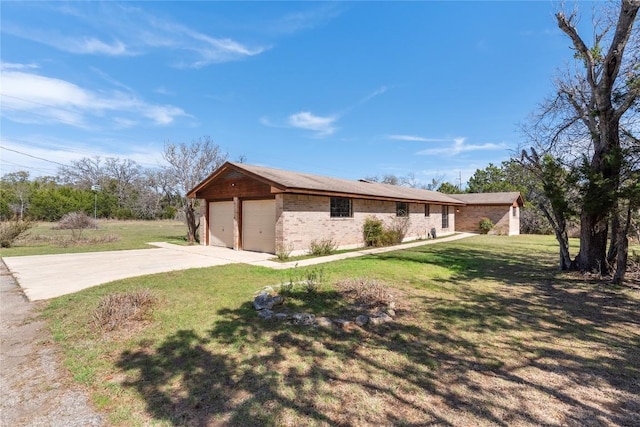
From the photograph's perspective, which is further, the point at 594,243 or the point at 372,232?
the point at 372,232

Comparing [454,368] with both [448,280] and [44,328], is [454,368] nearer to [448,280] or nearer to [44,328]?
[448,280]

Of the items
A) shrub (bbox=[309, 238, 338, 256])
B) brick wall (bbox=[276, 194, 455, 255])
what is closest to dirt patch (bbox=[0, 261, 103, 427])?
brick wall (bbox=[276, 194, 455, 255])

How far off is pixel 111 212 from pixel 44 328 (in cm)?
4267

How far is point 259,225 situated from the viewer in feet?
43.9

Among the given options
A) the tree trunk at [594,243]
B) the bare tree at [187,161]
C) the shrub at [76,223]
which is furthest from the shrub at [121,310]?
the shrub at [76,223]

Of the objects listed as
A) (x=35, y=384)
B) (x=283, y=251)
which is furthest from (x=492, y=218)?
(x=35, y=384)

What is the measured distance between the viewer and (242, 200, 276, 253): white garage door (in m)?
12.7

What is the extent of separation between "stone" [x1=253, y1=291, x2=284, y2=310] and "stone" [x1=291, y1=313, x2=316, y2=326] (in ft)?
2.36

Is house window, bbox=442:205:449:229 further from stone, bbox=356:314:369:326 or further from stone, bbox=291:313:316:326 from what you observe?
stone, bbox=291:313:316:326

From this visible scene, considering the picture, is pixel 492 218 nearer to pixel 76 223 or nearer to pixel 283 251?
pixel 283 251

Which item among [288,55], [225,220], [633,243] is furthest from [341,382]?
[633,243]

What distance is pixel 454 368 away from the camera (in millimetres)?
3324

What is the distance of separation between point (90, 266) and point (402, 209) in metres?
15.5

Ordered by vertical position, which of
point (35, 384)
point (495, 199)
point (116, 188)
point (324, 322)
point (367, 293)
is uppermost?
point (116, 188)
